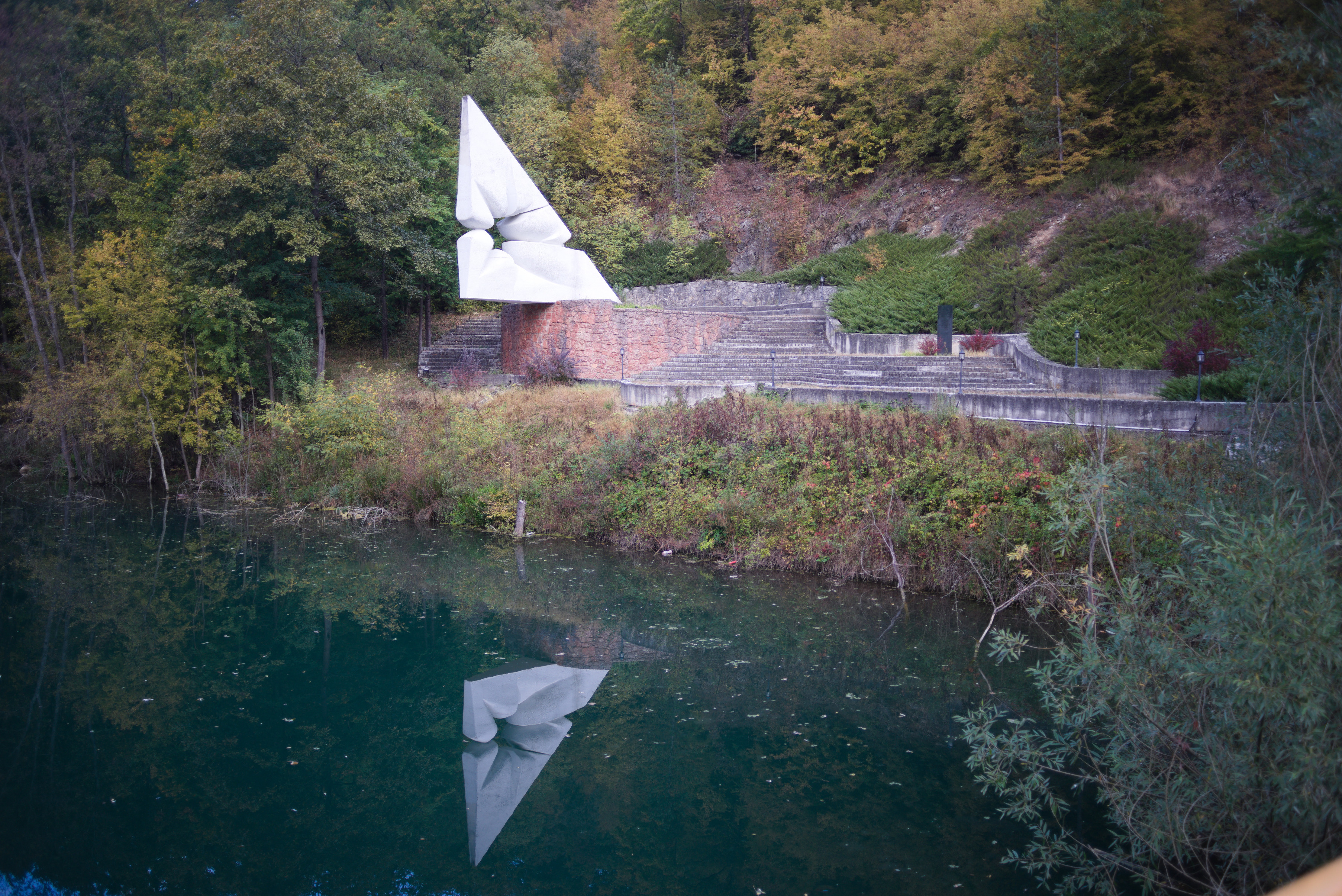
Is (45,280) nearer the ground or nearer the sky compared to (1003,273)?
nearer the sky

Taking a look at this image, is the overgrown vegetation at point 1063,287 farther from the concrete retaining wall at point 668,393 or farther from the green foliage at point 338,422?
the green foliage at point 338,422

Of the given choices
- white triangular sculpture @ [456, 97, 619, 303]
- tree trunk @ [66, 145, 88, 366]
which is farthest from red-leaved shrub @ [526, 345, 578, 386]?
tree trunk @ [66, 145, 88, 366]

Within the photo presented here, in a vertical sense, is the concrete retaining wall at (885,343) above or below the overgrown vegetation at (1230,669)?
above

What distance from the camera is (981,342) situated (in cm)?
2025

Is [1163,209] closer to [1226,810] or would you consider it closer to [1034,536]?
[1034,536]

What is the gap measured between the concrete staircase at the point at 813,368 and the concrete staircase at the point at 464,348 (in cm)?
591

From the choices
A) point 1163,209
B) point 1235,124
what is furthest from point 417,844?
point 1235,124

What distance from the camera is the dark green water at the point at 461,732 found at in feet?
19.2

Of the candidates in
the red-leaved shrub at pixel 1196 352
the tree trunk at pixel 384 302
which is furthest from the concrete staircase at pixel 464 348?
the red-leaved shrub at pixel 1196 352

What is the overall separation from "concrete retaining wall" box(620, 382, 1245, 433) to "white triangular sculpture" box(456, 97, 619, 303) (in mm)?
6390

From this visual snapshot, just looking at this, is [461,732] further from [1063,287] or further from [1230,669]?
[1063,287]

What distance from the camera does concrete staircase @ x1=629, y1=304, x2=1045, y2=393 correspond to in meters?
18.0

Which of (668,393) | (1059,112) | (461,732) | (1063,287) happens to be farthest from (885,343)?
(461,732)

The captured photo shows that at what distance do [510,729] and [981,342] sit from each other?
15.9 metres
